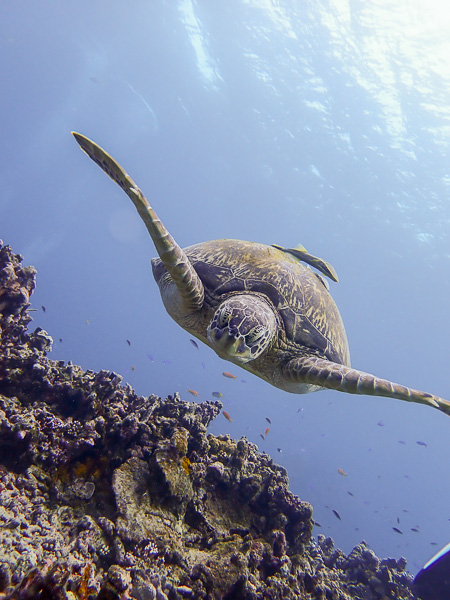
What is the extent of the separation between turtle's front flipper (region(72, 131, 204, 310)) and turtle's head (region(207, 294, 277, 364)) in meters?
0.62

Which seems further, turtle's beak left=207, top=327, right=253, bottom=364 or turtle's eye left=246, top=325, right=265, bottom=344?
turtle's eye left=246, top=325, right=265, bottom=344

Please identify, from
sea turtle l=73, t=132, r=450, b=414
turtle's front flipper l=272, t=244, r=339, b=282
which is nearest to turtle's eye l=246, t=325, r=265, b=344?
sea turtle l=73, t=132, r=450, b=414

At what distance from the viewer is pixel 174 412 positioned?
4.68 metres

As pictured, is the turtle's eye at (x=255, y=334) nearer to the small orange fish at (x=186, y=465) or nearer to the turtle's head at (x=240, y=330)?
the turtle's head at (x=240, y=330)

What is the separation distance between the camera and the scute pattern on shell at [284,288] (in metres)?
4.32

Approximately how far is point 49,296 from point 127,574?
12688cm

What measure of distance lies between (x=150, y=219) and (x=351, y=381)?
272cm

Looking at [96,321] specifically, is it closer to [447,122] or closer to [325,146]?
[325,146]

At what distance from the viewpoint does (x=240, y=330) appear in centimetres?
321

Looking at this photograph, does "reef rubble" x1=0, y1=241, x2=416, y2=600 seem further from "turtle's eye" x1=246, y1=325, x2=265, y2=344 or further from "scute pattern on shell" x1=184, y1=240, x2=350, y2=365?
"scute pattern on shell" x1=184, y1=240, x2=350, y2=365

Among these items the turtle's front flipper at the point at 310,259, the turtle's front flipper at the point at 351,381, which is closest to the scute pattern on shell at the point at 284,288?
the turtle's front flipper at the point at 351,381

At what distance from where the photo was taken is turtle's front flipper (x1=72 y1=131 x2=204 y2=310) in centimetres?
319

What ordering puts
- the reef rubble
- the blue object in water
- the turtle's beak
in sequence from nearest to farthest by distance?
the reef rubble, the turtle's beak, the blue object in water

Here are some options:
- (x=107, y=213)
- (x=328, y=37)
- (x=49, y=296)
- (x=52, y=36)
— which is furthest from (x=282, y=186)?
(x=49, y=296)
